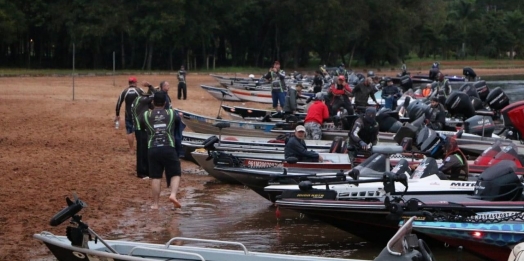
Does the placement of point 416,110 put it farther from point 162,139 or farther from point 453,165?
point 162,139

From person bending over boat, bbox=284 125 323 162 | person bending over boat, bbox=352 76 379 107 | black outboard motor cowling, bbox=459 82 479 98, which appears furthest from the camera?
person bending over boat, bbox=352 76 379 107

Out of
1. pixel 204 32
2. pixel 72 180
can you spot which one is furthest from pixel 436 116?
pixel 204 32

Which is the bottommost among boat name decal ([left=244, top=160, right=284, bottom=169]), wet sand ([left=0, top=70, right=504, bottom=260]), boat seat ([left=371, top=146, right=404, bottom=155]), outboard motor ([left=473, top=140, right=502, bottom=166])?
wet sand ([left=0, top=70, right=504, bottom=260])

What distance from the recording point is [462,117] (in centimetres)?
2361

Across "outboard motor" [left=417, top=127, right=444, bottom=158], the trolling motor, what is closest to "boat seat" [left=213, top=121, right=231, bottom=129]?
"outboard motor" [left=417, top=127, right=444, bottom=158]

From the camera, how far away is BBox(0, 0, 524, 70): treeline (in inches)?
2694

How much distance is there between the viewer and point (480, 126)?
67.6 ft

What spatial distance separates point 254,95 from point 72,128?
1699 cm

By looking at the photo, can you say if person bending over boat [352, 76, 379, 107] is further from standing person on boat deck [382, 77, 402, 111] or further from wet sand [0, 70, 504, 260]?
wet sand [0, 70, 504, 260]

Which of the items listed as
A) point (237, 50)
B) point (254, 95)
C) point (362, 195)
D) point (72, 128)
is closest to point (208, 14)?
point (237, 50)

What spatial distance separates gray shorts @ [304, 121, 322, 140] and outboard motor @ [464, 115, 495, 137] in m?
3.75

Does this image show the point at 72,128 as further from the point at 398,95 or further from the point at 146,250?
the point at 146,250

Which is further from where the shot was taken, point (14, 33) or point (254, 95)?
point (14, 33)

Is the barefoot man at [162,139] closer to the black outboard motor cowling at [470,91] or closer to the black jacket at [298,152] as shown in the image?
the black jacket at [298,152]
